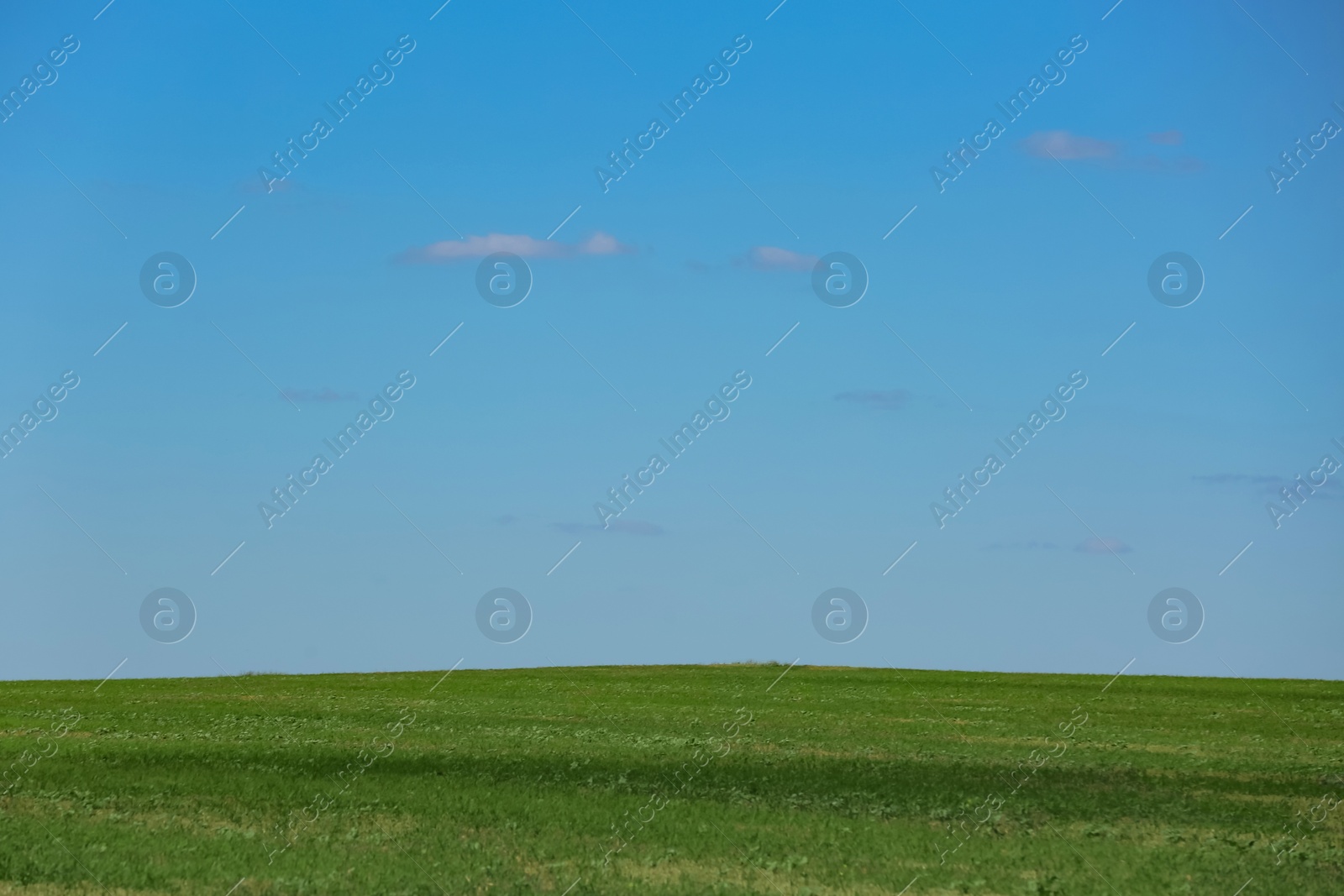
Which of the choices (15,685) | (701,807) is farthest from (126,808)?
(15,685)

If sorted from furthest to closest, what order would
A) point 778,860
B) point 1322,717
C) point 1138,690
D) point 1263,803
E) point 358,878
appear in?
point 1138,690
point 1322,717
point 1263,803
point 778,860
point 358,878

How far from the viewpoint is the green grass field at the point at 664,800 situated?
16.9m

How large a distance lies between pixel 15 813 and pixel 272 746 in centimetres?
914

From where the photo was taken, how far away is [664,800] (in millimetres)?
22016

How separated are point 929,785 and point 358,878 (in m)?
11.6

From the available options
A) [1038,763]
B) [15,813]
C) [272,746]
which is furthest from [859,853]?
[272,746]

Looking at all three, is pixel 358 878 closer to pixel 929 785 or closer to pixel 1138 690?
pixel 929 785

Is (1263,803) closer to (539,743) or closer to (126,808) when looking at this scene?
(539,743)

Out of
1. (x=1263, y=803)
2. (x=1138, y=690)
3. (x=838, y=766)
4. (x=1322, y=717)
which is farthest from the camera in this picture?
(x=1138, y=690)

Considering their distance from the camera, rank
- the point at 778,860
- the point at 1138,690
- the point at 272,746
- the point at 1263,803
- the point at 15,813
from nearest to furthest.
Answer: the point at 778,860, the point at 15,813, the point at 1263,803, the point at 272,746, the point at 1138,690

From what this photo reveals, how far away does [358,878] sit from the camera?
53.9 feet

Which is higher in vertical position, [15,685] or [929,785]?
[929,785]

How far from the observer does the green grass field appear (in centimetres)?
1689

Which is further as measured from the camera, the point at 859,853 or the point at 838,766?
the point at 838,766
